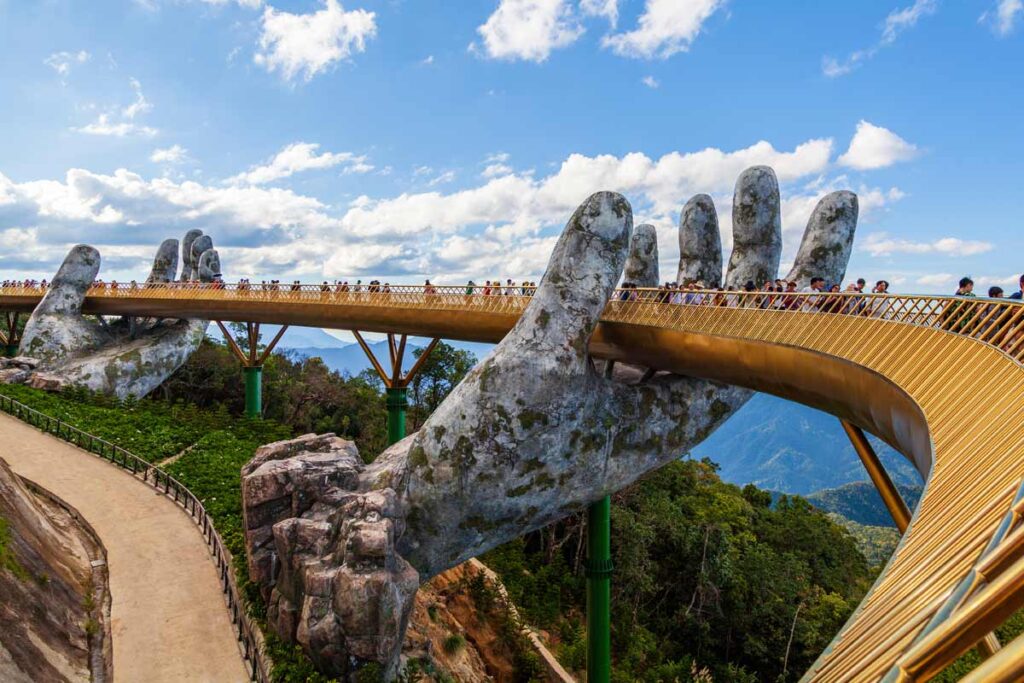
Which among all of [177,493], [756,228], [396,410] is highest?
[756,228]

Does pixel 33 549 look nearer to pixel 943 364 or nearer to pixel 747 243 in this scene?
pixel 943 364

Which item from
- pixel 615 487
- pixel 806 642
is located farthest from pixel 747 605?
pixel 615 487

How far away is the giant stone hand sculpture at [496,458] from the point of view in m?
11.9

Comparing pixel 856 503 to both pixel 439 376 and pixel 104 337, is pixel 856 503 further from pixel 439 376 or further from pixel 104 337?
pixel 104 337

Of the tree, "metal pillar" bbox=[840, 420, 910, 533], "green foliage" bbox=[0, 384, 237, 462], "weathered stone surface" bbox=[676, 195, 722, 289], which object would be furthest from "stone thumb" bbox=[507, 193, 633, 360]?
the tree

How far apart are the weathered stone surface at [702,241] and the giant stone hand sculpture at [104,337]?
27.6 meters

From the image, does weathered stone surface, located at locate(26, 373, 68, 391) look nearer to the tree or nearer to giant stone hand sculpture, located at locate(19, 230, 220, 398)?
giant stone hand sculpture, located at locate(19, 230, 220, 398)

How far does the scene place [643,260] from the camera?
19.2 meters

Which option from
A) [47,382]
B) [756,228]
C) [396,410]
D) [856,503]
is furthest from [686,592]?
[856,503]

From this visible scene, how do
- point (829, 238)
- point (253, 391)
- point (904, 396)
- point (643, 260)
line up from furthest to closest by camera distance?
point (253, 391), point (643, 260), point (829, 238), point (904, 396)

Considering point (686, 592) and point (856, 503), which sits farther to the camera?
point (856, 503)

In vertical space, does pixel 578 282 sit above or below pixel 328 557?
above

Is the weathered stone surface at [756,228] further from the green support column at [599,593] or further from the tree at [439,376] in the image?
the tree at [439,376]

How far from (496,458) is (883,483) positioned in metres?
7.74
